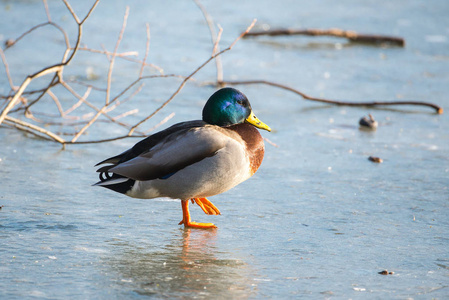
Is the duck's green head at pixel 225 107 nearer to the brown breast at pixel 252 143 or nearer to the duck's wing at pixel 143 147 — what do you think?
the brown breast at pixel 252 143

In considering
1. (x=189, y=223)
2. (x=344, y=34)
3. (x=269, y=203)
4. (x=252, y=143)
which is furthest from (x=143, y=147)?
(x=344, y=34)

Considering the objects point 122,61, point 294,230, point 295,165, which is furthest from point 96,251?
point 122,61

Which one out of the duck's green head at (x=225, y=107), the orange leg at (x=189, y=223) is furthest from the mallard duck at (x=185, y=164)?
the duck's green head at (x=225, y=107)

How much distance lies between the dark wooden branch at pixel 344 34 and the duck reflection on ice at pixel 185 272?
18.2ft

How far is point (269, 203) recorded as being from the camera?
386 centimetres

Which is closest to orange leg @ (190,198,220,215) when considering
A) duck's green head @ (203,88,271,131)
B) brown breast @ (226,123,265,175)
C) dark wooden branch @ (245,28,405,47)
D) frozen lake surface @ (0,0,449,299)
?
frozen lake surface @ (0,0,449,299)

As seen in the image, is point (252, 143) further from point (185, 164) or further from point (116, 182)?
point (116, 182)

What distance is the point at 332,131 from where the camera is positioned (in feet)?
17.9

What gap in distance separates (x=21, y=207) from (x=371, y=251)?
1.73 metres

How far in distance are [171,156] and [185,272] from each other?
68 cm

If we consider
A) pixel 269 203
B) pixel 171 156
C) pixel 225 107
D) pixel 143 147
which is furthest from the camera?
pixel 269 203

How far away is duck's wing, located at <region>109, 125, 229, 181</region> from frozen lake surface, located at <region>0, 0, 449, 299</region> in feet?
0.92

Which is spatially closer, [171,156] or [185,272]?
[185,272]

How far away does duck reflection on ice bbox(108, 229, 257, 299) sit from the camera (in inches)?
105
